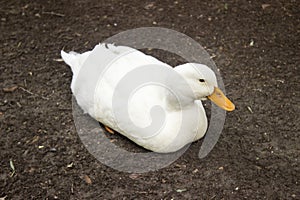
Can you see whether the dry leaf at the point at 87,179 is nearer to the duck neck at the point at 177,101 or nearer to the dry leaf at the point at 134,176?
the dry leaf at the point at 134,176

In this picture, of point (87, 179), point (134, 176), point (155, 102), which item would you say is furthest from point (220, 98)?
point (87, 179)

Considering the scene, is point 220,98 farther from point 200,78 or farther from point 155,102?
point 155,102

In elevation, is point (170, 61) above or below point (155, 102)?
below

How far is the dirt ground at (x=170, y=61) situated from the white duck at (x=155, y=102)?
16cm

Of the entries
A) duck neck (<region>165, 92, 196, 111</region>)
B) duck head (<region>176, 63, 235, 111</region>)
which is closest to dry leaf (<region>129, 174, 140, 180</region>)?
duck neck (<region>165, 92, 196, 111</region>)

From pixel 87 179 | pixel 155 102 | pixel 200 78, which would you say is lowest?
pixel 87 179

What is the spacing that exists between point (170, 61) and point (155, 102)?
82cm

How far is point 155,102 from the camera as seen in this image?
281 centimetres

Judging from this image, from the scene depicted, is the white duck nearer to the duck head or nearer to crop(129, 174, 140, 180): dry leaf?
the duck head

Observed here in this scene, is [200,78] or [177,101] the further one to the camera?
[177,101]

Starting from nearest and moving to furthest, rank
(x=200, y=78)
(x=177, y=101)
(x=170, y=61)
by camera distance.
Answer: (x=200, y=78) < (x=177, y=101) < (x=170, y=61)

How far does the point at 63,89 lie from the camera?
11.0 ft

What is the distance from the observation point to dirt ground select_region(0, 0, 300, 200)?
8.99ft

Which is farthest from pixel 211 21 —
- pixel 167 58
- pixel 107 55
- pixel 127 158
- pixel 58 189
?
pixel 58 189
